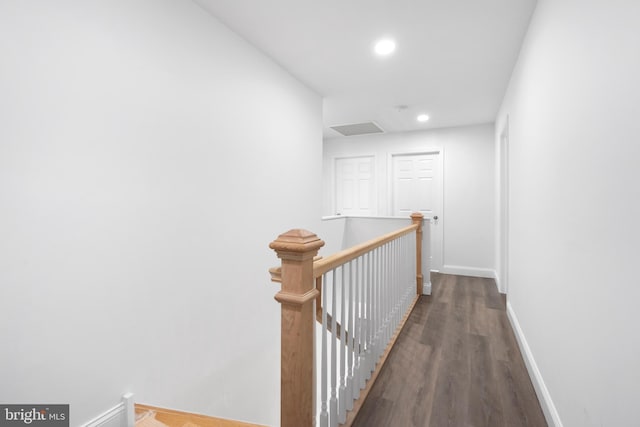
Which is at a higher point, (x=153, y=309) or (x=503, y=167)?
(x=503, y=167)

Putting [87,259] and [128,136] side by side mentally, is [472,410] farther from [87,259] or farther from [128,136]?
[128,136]

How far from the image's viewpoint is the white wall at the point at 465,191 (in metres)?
4.73

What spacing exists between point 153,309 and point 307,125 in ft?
7.89

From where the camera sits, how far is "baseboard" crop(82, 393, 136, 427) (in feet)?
4.82

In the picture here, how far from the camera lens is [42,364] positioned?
130cm

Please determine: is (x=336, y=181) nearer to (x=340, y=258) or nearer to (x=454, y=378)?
(x=454, y=378)

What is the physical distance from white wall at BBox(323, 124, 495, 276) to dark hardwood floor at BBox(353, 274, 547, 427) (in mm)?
1749

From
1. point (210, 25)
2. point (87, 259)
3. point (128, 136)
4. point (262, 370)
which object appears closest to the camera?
point (87, 259)

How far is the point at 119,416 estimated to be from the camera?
1553mm

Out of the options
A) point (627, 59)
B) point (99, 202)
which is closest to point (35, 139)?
point (99, 202)

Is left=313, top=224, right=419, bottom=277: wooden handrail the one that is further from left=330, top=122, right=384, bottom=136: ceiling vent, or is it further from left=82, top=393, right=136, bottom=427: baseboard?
left=330, top=122, right=384, bottom=136: ceiling vent

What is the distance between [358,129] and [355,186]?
110 cm

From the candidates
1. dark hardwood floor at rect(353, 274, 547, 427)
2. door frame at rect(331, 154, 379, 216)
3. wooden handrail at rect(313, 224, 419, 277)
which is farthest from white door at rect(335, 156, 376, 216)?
wooden handrail at rect(313, 224, 419, 277)

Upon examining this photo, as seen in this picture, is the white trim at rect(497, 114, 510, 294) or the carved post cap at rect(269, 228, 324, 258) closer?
the carved post cap at rect(269, 228, 324, 258)
